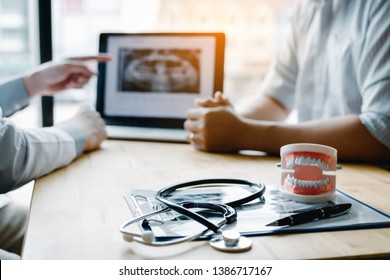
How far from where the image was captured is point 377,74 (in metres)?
1.00

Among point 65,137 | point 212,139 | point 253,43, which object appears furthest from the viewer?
point 253,43

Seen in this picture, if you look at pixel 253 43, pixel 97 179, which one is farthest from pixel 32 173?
pixel 253 43

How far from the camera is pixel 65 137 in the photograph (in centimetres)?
95

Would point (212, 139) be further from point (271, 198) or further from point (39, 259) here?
point (39, 259)

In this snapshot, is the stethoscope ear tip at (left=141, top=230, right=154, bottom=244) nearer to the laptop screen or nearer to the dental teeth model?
the dental teeth model

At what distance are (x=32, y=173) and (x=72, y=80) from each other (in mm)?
564

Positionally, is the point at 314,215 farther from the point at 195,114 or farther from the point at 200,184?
the point at 195,114

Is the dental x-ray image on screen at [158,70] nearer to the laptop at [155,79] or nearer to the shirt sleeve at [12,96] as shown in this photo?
the laptop at [155,79]

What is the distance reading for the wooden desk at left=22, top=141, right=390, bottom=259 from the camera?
1.57ft

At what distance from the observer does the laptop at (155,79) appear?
1293mm

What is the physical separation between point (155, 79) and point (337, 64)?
556 millimetres

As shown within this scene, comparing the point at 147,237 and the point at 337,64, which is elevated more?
the point at 337,64

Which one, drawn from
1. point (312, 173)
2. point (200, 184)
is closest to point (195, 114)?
point (200, 184)

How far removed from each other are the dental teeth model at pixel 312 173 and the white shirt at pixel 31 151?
0.48 metres
